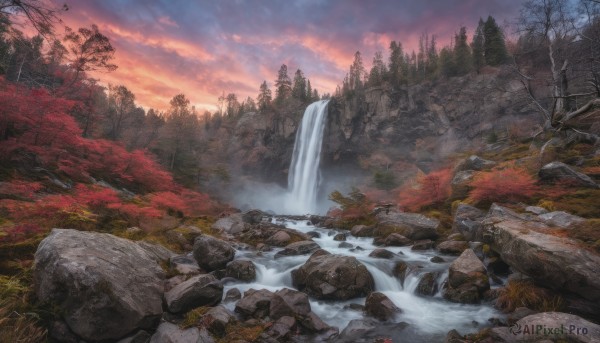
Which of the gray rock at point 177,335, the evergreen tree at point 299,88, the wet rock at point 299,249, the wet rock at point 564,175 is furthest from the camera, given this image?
the evergreen tree at point 299,88

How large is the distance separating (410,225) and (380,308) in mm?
9097

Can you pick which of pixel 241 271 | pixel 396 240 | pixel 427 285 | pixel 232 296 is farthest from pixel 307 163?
pixel 232 296

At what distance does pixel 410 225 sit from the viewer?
16.1 meters

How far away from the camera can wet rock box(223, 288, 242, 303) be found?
852 centimetres

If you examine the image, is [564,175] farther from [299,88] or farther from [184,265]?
[299,88]

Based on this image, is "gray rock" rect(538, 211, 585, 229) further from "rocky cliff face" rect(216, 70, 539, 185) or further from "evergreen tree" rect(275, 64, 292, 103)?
"evergreen tree" rect(275, 64, 292, 103)

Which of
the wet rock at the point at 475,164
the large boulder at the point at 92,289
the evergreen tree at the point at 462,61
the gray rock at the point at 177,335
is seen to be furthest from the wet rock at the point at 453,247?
the evergreen tree at the point at 462,61

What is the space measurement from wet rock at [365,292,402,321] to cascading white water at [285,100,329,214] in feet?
125

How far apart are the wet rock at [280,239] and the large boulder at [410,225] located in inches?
220

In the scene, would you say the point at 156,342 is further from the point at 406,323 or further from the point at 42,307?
the point at 406,323

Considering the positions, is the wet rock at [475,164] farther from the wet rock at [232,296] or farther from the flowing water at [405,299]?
the wet rock at [232,296]

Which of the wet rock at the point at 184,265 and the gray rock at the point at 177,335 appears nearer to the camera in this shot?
the gray rock at the point at 177,335

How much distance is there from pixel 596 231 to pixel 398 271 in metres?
5.64

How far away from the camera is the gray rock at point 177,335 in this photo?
5.66 metres
